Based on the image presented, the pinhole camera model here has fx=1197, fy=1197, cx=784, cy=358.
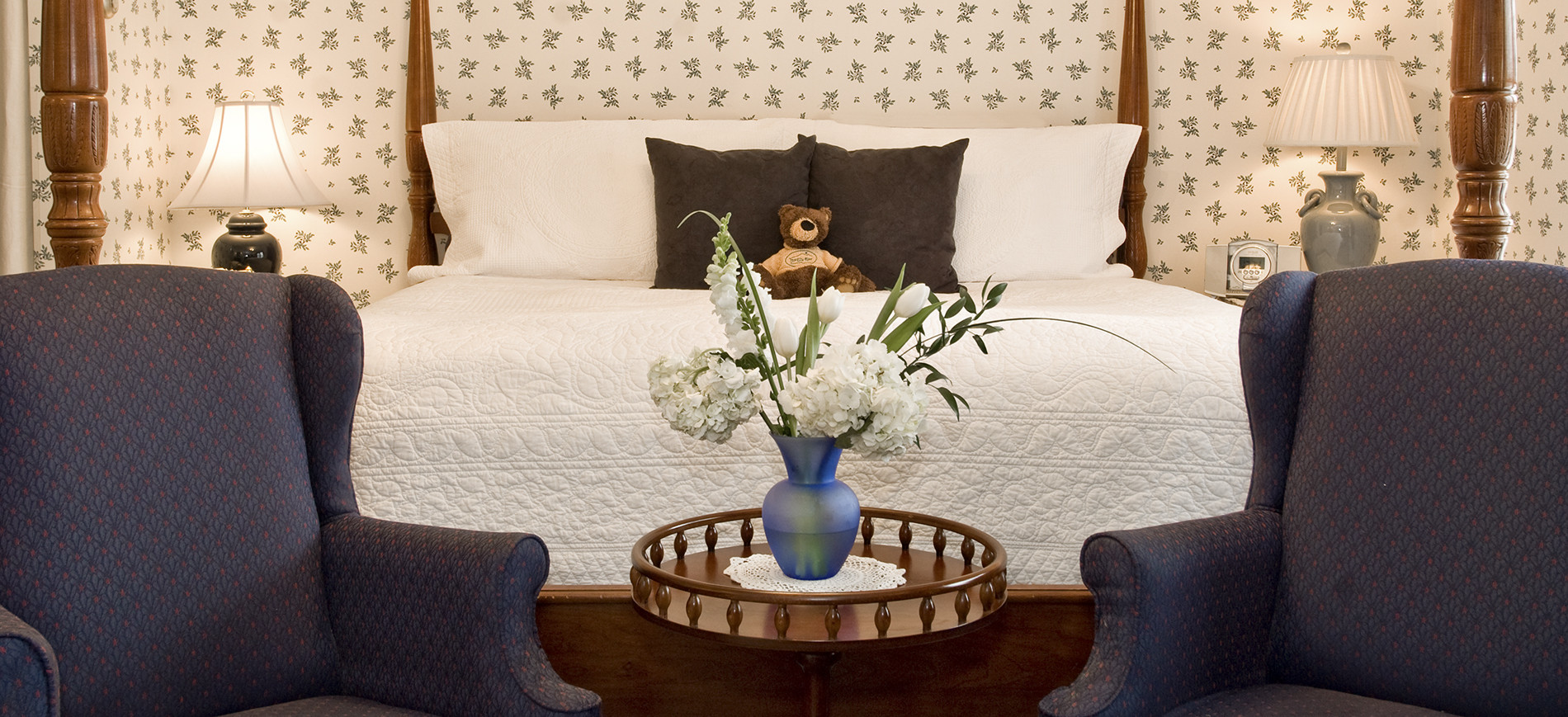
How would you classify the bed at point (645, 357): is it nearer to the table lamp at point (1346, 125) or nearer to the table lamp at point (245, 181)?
the table lamp at point (245, 181)

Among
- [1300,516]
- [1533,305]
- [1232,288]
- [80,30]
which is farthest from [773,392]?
[1232,288]

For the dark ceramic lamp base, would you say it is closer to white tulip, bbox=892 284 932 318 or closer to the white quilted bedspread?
the white quilted bedspread

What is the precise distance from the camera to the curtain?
2.69 metres

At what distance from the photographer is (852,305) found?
6.80 ft

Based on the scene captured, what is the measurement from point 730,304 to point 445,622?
44 centimetres

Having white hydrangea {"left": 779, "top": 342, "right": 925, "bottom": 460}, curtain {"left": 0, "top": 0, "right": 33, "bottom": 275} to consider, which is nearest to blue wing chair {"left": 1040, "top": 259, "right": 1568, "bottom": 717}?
white hydrangea {"left": 779, "top": 342, "right": 925, "bottom": 460}

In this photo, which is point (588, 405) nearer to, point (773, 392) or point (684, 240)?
point (773, 392)

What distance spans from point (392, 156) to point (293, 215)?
337 mm

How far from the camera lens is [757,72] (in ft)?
11.1

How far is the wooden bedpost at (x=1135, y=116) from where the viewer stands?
3334 mm

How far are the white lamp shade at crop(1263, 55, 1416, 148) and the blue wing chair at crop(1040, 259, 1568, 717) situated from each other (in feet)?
6.19

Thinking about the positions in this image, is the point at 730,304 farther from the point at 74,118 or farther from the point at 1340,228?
the point at 1340,228

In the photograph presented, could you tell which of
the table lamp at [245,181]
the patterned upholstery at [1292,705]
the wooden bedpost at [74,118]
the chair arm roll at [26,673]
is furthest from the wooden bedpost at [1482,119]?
the table lamp at [245,181]

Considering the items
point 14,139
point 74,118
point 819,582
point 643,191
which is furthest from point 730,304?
point 14,139
